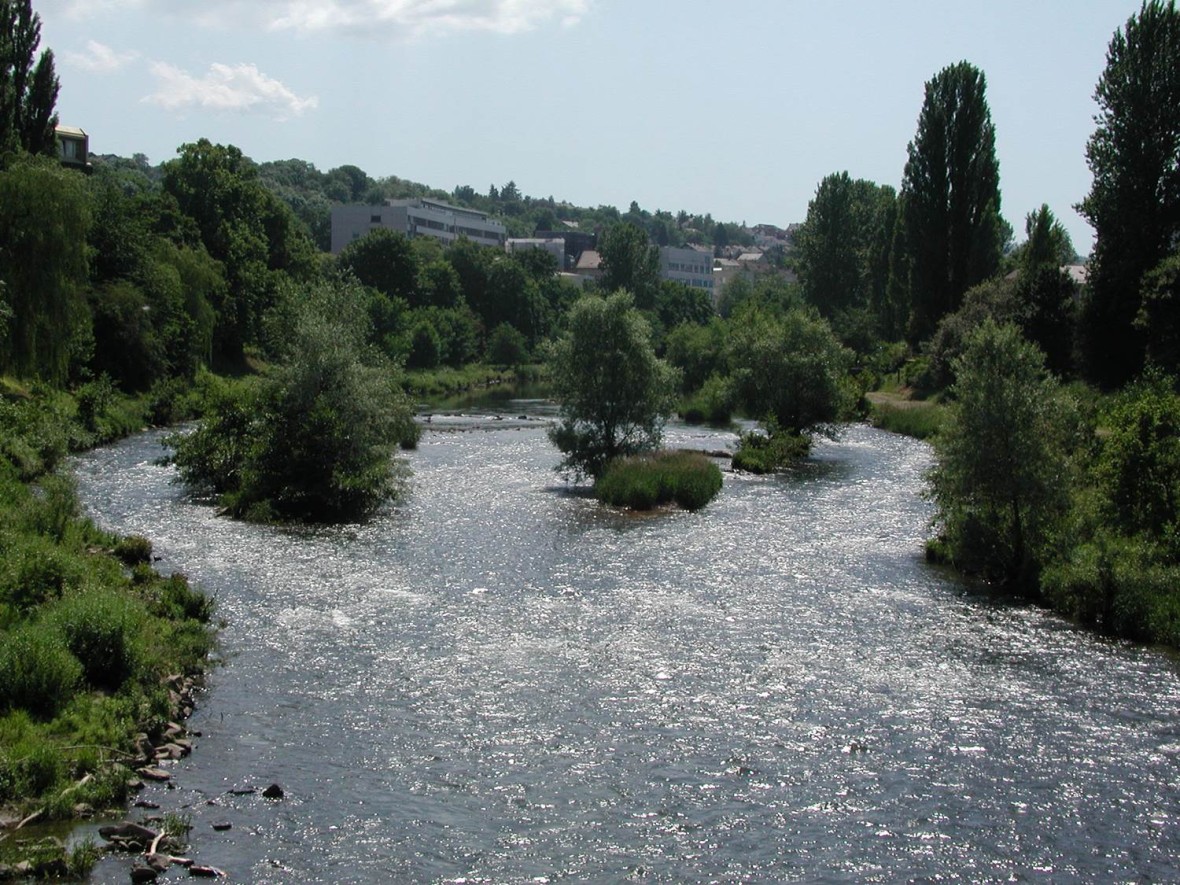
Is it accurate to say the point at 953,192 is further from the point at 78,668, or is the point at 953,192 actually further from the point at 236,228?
the point at 78,668

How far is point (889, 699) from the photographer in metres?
22.7

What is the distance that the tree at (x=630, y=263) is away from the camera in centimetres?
15538

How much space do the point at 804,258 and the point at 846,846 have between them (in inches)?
4813

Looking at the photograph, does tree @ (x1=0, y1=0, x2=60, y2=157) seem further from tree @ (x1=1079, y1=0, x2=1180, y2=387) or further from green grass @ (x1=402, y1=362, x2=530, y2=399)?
tree @ (x1=1079, y1=0, x2=1180, y2=387)

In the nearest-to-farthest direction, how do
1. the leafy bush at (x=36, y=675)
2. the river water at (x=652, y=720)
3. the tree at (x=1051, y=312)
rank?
the river water at (x=652, y=720)
the leafy bush at (x=36, y=675)
the tree at (x=1051, y=312)

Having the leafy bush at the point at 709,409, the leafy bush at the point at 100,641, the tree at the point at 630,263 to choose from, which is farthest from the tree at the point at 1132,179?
the tree at the point at 630,263

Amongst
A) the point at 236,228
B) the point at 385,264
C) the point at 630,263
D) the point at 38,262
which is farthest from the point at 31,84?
the point at 630,263

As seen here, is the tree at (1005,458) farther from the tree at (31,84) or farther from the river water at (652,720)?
the tree at (31,84)

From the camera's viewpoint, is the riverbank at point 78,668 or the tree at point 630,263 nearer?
the riverbank at point 78,668

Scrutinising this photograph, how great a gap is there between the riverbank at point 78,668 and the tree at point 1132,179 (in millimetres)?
50367

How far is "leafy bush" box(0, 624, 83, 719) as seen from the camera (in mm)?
18812

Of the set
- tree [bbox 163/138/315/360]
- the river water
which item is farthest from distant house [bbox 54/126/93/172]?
the river water

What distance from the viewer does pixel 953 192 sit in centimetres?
8894

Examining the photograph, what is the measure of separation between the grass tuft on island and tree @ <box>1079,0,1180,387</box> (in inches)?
1084
